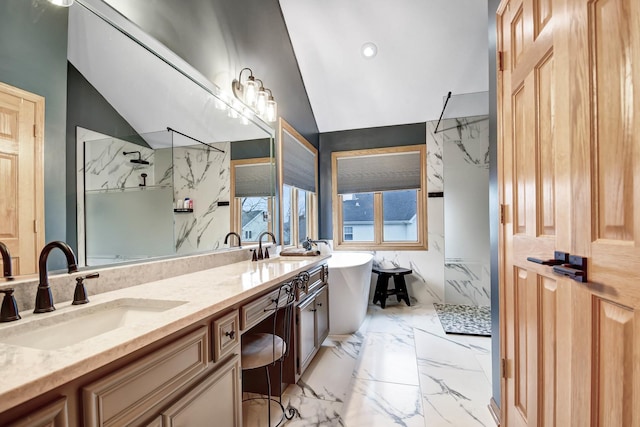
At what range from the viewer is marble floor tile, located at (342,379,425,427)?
1743 millimetres

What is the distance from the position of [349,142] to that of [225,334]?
3.75 m

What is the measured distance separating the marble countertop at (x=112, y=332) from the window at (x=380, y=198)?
299cm

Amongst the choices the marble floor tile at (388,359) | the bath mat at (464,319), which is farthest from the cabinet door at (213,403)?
the bath mat at (464,319)

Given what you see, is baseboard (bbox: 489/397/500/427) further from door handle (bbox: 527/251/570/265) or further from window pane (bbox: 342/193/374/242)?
window pane (bbox: 342/193/374/242)

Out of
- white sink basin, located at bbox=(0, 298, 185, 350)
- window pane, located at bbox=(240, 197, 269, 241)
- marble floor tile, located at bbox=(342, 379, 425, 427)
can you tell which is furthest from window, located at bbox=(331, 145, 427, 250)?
white sink basin, located at bbox=(0, 298, 185, 350)

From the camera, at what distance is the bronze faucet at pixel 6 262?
2.95ft

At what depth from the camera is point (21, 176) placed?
3.26ft

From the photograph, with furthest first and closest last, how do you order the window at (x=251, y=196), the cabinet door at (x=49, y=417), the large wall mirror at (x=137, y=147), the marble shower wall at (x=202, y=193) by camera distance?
1. the window at (x=251, y=196)
2. the marble shower wall at (x=202, y=193)
3. the large wall mirror at (x=137, y=147)
4. the cabinet door at (x=49, y=417)

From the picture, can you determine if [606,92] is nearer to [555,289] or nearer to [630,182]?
[630,182]

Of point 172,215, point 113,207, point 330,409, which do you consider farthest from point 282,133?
point 330,409

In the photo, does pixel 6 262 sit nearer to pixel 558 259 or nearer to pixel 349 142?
pixel 558 259

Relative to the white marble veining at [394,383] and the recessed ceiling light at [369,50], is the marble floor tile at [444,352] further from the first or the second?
the recessed ceiling light at [369,50]

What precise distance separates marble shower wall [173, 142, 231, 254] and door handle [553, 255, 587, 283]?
1.82 meters

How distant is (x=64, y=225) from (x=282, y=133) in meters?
2.26
